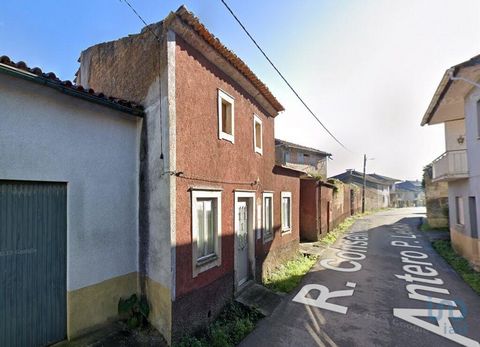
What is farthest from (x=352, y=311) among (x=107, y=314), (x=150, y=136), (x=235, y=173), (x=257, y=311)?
(x=150, y=136)

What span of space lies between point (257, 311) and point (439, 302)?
4.86 m

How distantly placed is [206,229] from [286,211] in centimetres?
589

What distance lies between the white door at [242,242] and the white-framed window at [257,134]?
6.31 ft

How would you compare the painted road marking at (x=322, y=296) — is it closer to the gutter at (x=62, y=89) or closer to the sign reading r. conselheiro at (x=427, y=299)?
the sign reading r. conselheiro at (x=427, y=299)

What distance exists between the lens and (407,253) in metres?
12.5

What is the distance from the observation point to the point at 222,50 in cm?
609

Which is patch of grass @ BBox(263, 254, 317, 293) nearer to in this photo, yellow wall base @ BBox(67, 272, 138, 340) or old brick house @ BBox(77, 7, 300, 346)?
old brick house @ BBox(77, 7, 300, 346)

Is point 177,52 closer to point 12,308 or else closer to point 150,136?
point 150,136

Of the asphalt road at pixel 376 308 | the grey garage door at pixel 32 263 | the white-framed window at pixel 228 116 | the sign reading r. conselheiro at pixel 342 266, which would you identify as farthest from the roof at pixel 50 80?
the sign reading r. conselheiro at pixel 342 266

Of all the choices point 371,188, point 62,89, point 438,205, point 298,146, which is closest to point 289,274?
point 62,89

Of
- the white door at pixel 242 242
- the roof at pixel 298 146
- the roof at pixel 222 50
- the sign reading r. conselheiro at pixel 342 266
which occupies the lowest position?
the sign reading r. conselheiro at pixel 342 266

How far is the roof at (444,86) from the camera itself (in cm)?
776

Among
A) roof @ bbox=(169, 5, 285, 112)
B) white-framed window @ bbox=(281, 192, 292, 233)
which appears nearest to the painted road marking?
white-framed window @ bbox=(281, 192, 292, 233)

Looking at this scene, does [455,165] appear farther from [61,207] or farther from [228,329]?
[61,207]
